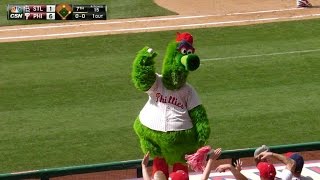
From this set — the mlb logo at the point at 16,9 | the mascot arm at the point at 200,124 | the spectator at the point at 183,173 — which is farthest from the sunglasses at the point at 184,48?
the mlb logo at the point at 16,9

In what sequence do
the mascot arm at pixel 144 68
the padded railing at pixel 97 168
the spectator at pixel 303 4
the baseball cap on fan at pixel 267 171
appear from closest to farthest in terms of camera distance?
the baseball cap on fan at pixel 267 171 → the mascot arm at pixel 144 68 → the padded railing at pixel 97 168 → the spectator at pixel 303 4

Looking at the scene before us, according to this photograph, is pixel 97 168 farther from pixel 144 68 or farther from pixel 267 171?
pixel 267 171

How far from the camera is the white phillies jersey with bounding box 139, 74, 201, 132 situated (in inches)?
352

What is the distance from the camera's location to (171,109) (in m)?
9.02

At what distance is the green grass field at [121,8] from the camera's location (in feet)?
72.2

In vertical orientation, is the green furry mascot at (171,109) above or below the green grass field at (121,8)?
above

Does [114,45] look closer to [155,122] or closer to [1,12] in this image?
[1,12]

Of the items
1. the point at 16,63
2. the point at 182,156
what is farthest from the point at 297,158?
the point at 16,63

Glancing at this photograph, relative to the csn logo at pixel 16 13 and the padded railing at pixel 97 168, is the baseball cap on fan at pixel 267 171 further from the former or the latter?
the csn logo at pixel 16 13

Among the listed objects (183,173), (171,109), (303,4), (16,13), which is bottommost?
(16,13)

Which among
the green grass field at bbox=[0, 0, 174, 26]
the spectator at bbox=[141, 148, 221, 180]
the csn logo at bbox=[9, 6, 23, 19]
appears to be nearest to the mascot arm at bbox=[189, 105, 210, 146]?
the spectator at bbox=[141, 148, 221, 180]

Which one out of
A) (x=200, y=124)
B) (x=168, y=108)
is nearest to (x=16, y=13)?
(x=168, y=108)

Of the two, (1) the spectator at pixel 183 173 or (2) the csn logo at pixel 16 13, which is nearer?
(1) the spectator at pixel 183 173
